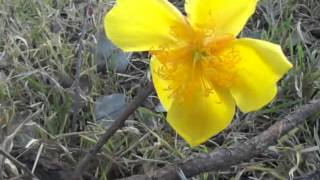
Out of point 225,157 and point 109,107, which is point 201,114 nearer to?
point 225,157

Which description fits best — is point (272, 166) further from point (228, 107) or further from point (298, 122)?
point (228, 107)

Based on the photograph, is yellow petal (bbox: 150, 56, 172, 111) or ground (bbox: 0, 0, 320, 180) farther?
ground (bbox: 0, 0, 320, 180)

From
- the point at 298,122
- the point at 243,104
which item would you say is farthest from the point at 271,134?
the point at 243,104

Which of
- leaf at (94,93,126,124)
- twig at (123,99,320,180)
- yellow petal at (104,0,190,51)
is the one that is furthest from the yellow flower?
leaf at (94,93,126,124)

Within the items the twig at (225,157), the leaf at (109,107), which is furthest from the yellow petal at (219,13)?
the leaf at (109,107)

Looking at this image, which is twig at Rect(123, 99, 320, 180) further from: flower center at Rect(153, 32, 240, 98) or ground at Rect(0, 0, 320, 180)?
flower center at Rect(153, 32, 240, 98)

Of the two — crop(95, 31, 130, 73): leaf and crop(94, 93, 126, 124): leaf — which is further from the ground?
crop(95, 31, 130, 73): leaf
